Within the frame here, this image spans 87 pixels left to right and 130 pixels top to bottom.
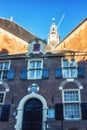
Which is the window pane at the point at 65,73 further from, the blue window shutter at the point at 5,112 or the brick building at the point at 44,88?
the blue window shutter at the point at 5,112

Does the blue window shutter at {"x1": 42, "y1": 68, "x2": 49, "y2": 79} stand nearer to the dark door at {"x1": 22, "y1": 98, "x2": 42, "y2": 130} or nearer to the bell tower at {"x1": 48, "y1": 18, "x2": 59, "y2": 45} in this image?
the dark door at {"x1": 22, "y1": 98, "x2": 42, "y2": 130}

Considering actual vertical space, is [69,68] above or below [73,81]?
above

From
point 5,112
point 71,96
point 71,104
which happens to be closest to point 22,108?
point 5,112

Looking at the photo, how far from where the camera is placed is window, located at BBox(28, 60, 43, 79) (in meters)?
15.3

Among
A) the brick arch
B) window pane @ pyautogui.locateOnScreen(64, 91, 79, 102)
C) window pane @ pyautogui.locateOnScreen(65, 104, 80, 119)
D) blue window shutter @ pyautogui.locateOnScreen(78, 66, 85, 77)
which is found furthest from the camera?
blue window shutter @ pyautogui.locateOnScreen(78, 66, 85, 77)

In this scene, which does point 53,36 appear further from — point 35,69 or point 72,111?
point 72,111

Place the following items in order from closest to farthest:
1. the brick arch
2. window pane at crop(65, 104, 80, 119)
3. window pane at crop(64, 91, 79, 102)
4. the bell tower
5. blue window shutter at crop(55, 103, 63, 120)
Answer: blue window shutter at crop(55, 103, 63, 120), window pane at crop(65, 104, 80, 119), window pane at crop(64, 91, 79, 102), the brick arch, the bell tower

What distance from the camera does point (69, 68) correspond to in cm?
1529

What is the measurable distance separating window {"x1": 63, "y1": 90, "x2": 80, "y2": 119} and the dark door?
1765 mm

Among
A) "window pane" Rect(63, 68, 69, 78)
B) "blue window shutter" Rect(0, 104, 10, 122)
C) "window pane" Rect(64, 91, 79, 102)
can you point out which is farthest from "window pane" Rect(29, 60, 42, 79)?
"blue window shutter" Rect(0, 104, 10, 122)

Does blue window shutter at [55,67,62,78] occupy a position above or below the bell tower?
below

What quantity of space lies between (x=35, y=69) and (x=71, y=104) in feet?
12.7

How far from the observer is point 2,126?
44.1 ft

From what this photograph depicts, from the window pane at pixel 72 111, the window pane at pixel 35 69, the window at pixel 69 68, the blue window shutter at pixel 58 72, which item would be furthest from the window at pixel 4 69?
the window pane at pixel 72 111
